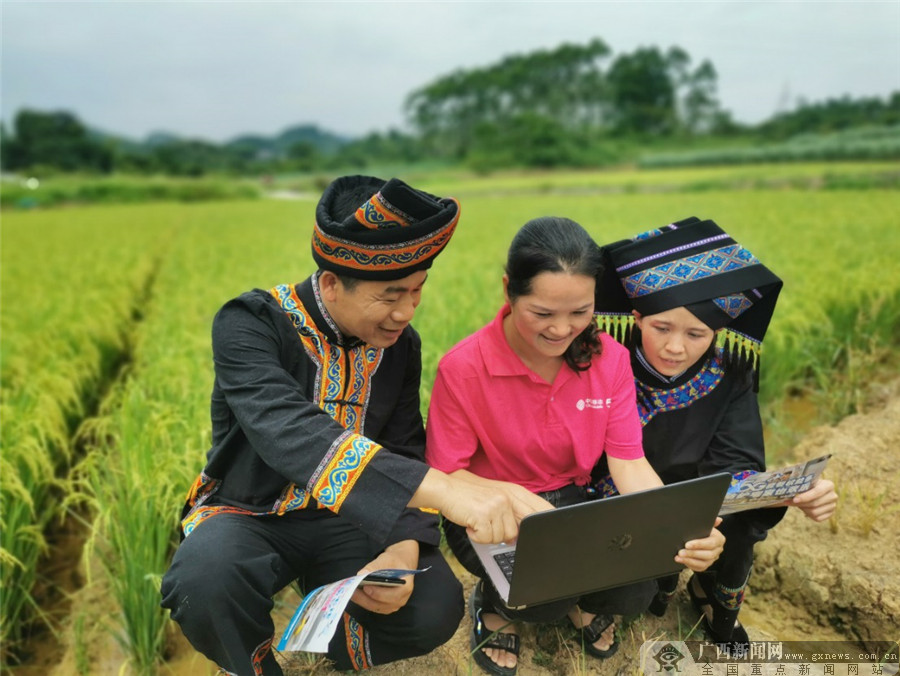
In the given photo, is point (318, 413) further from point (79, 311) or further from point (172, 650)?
point (79, 311)

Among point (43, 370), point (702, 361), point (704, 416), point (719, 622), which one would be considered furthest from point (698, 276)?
point (43, 370)

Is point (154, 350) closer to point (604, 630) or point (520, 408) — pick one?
point (520, 408)

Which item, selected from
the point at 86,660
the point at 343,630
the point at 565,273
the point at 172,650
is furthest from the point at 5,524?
the point at 565,273

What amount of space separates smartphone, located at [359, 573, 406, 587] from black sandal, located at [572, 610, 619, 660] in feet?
2.02

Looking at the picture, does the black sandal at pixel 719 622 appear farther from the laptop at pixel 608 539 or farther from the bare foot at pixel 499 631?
the bare foot at pixel 499 631

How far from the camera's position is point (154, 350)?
365 centimetres

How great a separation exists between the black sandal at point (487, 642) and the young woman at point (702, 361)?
456mm

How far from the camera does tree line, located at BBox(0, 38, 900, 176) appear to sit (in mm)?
36625

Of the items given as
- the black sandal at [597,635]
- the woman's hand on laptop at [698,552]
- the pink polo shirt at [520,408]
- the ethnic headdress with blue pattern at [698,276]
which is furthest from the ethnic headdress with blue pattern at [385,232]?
the black sandal at [597,635]

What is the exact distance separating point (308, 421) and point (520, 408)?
561 millimetres

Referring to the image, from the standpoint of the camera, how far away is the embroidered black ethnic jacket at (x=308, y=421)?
1.29 m

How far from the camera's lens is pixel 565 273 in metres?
1.37

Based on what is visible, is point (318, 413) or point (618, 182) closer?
point (318, 413)

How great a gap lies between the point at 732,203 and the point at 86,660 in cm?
1263
